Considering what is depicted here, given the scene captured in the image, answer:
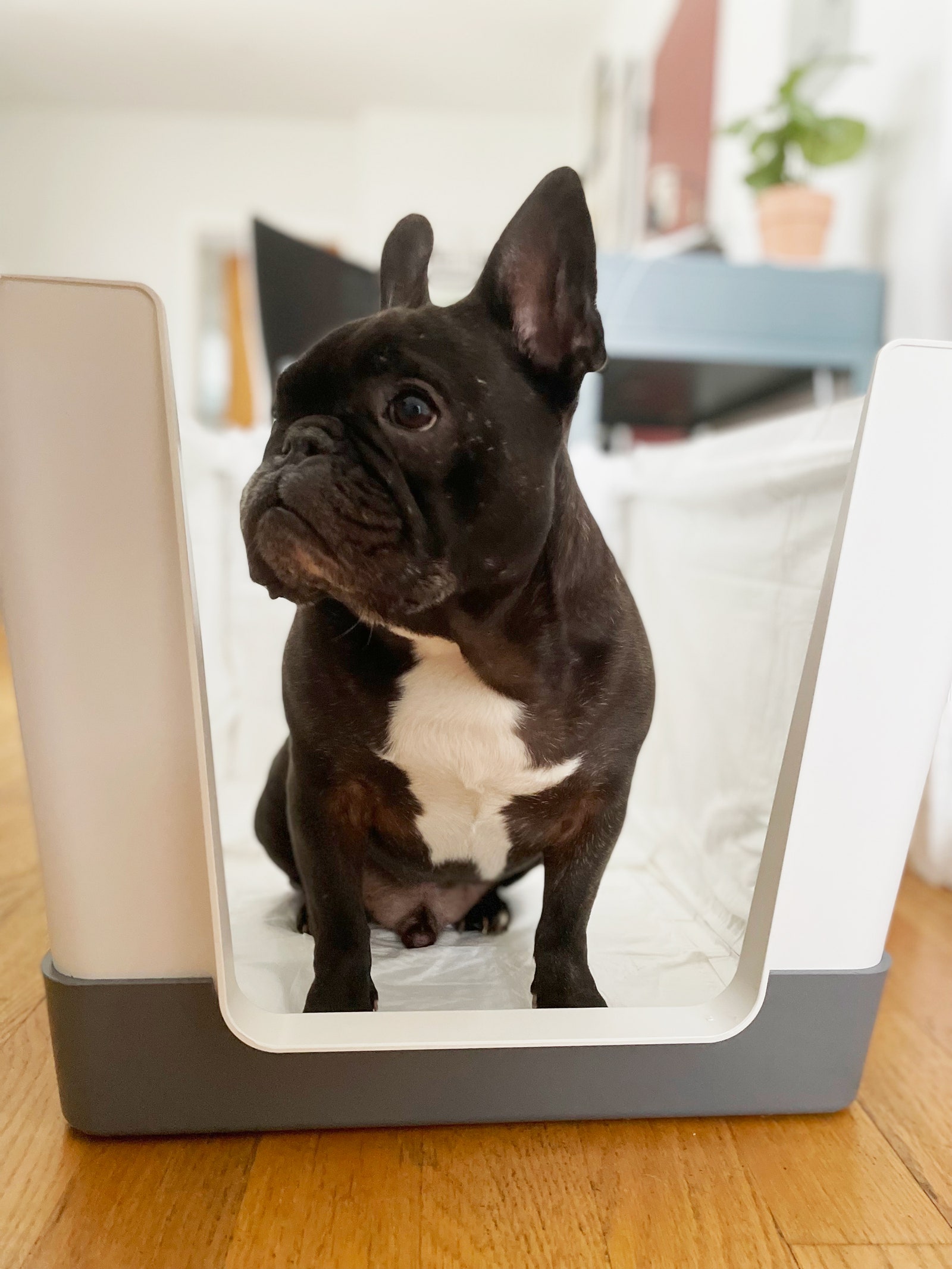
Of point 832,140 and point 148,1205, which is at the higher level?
point 832,140

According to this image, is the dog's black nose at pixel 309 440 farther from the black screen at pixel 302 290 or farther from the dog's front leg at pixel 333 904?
the black screen at pixel 302 290

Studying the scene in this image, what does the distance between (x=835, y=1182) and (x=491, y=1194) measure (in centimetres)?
24

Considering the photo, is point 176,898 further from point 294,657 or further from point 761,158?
point 761,158

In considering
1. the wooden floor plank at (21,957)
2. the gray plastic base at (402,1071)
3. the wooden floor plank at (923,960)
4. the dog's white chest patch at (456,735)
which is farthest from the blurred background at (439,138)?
the gray plastic base at (402,1071)

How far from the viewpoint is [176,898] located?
0.70 meters

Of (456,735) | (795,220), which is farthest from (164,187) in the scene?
(456,735)

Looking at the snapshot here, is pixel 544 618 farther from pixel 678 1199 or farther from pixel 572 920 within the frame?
pixel 678 1199

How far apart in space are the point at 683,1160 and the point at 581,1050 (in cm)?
10

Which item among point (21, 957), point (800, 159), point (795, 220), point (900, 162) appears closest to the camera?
point (21, 957)

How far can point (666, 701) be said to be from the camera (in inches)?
57.7

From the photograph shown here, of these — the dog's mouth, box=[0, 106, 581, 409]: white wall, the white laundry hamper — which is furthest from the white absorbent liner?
box=[0, 106, 581, 409]: white wall

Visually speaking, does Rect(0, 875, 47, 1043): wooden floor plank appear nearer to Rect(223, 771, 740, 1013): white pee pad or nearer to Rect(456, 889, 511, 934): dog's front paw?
Rect(223, 771, 740, 1013): white pee pad

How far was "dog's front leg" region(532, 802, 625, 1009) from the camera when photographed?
803mm

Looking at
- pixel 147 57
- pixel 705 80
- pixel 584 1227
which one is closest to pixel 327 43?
pixel 147 57
